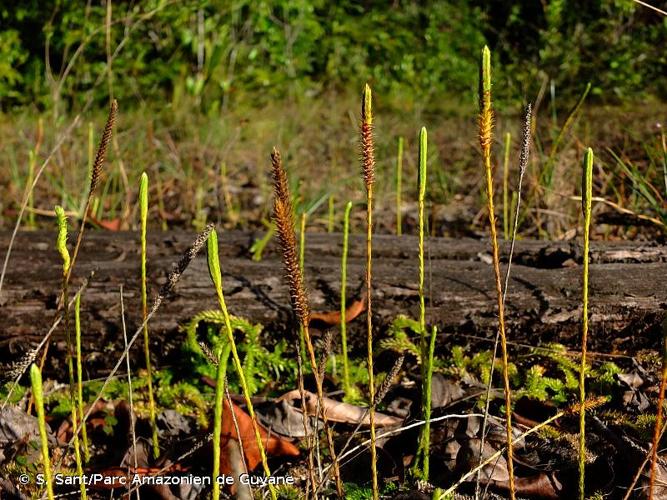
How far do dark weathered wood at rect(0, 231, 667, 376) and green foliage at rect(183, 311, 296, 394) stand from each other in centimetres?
6

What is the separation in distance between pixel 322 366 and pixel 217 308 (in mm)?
919

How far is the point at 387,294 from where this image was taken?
6.29 ft

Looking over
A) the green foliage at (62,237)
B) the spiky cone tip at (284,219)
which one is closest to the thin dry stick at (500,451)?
the spiky cone tip at (284,219)

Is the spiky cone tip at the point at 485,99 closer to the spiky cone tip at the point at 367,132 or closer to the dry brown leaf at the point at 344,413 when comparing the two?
the spiky cone tip at the point at 367,132

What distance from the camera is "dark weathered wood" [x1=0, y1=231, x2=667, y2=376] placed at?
5.90ft

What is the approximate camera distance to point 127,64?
5.74 meters

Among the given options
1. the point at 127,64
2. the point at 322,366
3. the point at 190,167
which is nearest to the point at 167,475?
the point at 322,366

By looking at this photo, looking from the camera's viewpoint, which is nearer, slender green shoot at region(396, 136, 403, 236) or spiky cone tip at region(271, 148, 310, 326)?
spiky cone tip at region(271, 148, 310, 326)

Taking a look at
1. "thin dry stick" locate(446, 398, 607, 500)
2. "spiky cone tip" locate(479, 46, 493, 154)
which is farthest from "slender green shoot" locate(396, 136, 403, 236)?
"spiky cone tip" locate(479, 46, 493, 154)

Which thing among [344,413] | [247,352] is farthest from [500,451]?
[247,352]

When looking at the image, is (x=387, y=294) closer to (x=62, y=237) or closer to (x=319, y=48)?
(x=62, y=237)

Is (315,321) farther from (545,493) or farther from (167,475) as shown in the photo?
(545,493)

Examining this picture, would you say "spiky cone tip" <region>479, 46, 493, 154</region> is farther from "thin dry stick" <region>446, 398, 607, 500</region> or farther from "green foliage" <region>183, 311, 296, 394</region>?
"green foliage" <region>183, 311, 296, 394</region>

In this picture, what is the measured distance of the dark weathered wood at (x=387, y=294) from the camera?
1.80 metres
